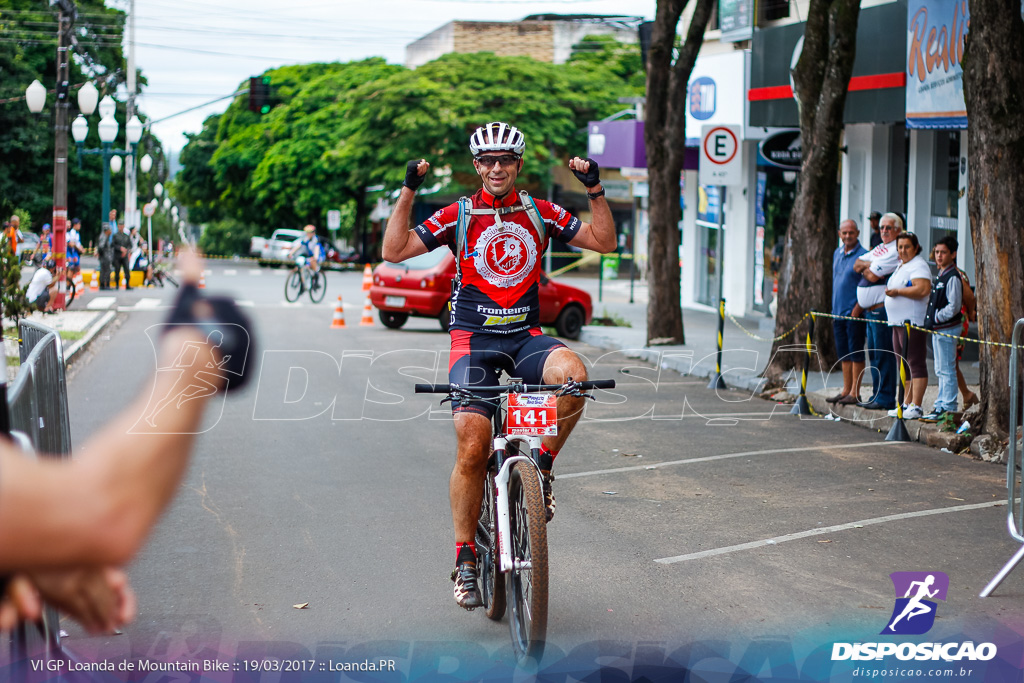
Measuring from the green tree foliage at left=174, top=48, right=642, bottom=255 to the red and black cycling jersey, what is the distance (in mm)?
33706

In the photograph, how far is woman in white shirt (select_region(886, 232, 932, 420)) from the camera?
37.3 feet

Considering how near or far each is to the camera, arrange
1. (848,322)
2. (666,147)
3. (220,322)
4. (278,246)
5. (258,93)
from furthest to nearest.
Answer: (278,246) → (258,93) → (666,147) → (848,322) → (220,322)

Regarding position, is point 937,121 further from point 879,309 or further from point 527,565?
point 527,565

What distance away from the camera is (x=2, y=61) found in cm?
5144

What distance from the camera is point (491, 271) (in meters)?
5.52

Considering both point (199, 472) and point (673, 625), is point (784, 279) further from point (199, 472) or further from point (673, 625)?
point (673, 625)

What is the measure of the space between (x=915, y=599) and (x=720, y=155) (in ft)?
35.6

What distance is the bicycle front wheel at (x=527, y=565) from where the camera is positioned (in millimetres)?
4723

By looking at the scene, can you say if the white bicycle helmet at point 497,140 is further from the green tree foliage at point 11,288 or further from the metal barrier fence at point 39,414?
the green tree foliage at point 11,288

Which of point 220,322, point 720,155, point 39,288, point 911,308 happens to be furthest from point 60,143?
point 220,322

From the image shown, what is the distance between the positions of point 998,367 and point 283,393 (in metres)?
7.46

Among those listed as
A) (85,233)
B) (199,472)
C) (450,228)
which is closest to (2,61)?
(85,233)

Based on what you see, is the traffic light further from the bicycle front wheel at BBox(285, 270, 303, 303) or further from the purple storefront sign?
the purple storefront sign

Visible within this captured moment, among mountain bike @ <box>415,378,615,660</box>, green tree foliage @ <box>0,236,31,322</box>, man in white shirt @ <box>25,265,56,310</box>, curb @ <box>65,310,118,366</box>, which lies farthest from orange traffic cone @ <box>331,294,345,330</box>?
mountain bike @ <box>415,378,615,660</box>
